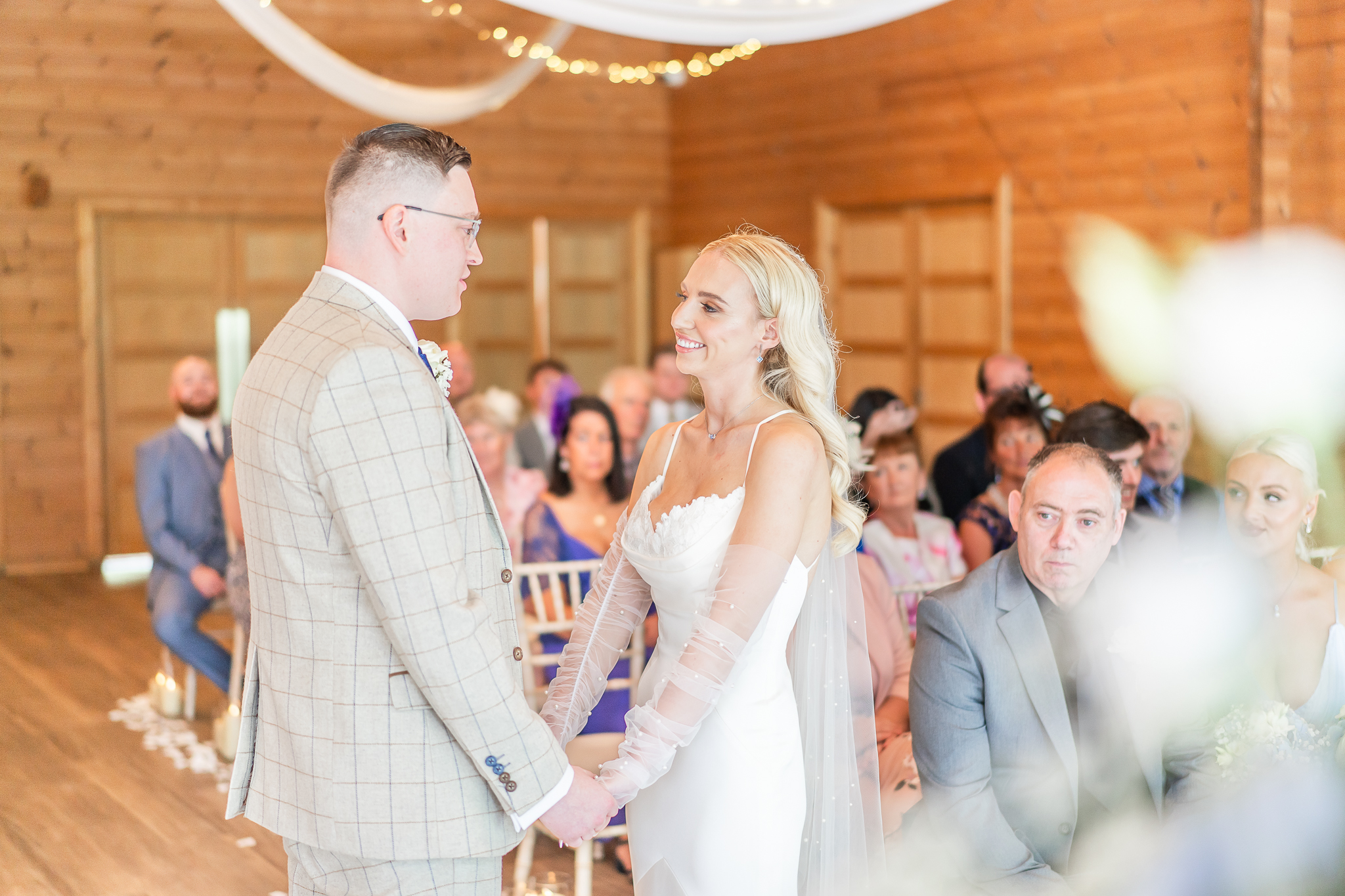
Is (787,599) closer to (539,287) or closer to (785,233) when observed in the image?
(785,233)

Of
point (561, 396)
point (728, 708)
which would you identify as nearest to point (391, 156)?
point (728, 708)

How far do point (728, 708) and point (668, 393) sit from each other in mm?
4907

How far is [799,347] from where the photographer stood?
225 centimetres

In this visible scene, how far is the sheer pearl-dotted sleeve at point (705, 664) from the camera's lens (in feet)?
6.83

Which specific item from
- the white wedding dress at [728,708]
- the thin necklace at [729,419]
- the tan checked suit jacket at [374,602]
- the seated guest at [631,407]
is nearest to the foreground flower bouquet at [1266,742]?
the white wedding dress at [728,708]

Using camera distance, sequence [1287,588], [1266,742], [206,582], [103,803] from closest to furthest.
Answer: [1266,742] < [1287,588] < [103,803] < [206,582]

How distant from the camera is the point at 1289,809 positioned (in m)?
2.64

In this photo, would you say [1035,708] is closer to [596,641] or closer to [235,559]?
[596,641]

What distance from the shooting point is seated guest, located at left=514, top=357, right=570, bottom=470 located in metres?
6.70

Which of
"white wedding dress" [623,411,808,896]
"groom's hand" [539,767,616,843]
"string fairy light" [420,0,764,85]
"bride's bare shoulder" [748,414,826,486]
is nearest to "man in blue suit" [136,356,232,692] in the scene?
"white wedding dress" [623,411,808,896]

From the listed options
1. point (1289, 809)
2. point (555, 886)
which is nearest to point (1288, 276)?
point (1289, 809)

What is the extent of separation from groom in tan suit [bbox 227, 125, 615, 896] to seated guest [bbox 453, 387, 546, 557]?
2.60m

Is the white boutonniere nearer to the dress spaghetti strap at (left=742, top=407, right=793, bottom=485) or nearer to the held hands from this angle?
the dress spaghetti strap at (left=742, top=407, right=793, bottom=485)

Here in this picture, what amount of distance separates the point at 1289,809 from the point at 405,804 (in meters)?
1.88
